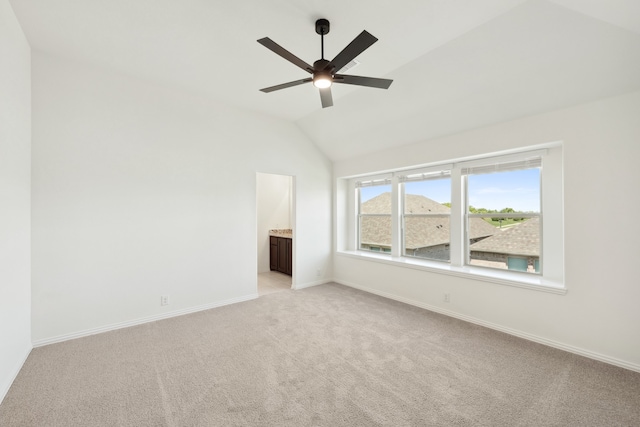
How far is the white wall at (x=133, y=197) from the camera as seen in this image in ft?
9.54

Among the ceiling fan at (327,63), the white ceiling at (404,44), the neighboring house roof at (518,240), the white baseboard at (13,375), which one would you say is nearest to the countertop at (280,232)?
the white ceiling at (404,44)

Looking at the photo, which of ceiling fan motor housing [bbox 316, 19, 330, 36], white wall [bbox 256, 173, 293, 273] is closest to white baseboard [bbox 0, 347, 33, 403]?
ceiling fan motor housing [bbox 316, 19, 330, 36]

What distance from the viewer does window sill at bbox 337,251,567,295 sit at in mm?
2920

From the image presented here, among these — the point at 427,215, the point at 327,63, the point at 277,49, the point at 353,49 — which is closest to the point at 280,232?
the point at 427,215

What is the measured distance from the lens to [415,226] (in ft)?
15.2

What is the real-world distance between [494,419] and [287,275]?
4.67m

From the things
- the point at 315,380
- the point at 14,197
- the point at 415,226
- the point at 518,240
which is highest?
the point at 14,197

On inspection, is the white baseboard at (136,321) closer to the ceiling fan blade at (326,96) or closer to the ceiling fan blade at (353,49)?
the ceiling fan blade at (326,96)

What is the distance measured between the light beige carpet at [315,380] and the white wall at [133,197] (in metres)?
0.46

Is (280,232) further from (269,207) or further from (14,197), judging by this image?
(14,197)

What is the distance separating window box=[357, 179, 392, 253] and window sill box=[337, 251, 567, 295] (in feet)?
1.35

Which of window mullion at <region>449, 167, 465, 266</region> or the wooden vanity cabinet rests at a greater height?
window mullion at <region>449, 167, 465, 266</region>

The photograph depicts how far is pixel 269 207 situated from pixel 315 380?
4.90 meters

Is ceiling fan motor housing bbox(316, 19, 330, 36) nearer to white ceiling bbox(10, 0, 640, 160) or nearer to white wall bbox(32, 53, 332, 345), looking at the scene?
white ceiling bbox(10, 0, 640, 160)
